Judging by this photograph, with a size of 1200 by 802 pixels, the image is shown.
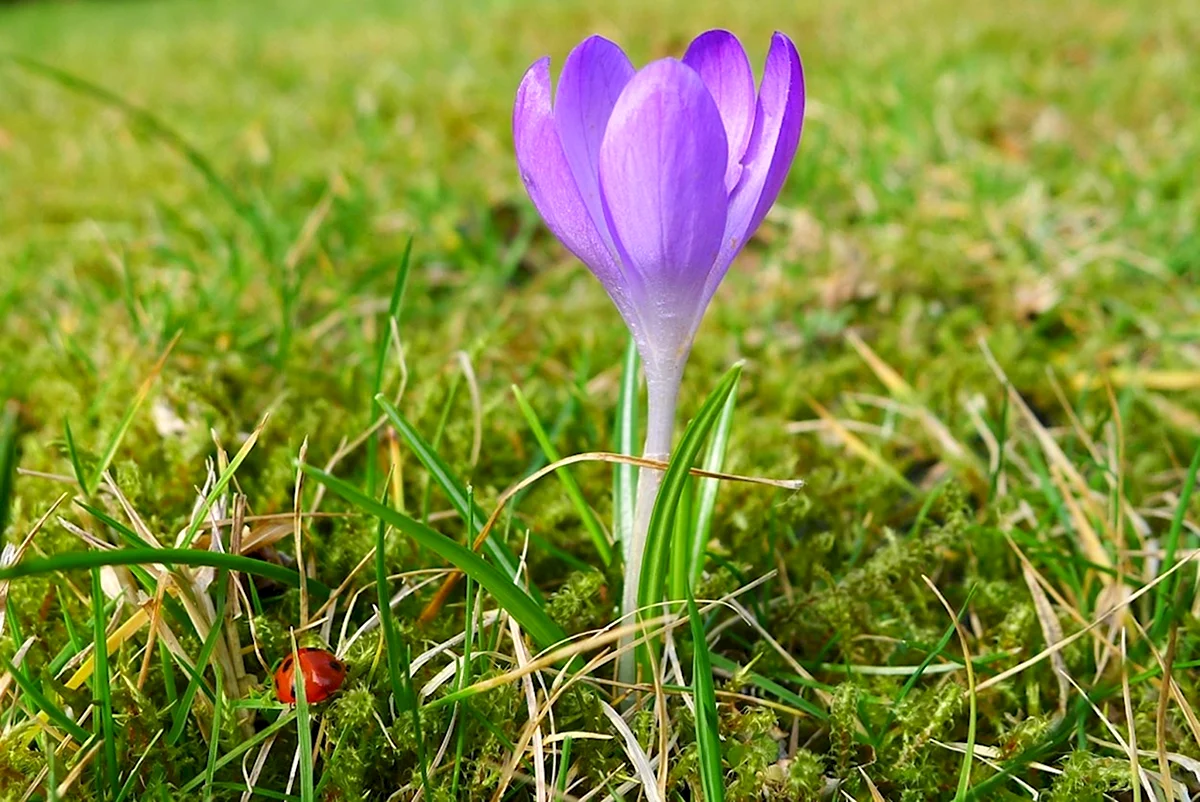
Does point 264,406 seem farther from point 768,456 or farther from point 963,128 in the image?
point 963,128

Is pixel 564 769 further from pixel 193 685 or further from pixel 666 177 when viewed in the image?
pixel 666 177

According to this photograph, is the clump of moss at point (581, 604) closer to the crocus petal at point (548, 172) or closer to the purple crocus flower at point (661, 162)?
the purple crocus flower at point (661, 162)

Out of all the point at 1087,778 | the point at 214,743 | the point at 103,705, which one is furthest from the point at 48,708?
the point at 1087,778

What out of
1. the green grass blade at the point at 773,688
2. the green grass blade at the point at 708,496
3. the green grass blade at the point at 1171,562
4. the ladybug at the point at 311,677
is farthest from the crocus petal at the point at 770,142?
the green grass blade at the point at 1171,562

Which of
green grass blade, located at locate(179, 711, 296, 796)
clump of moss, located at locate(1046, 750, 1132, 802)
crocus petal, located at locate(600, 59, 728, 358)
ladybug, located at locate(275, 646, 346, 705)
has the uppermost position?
crocus petal, located at locate(600, 59, 728, 358)

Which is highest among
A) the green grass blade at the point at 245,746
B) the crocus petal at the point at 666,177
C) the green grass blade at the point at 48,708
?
the crocus petal at the point at 666,177

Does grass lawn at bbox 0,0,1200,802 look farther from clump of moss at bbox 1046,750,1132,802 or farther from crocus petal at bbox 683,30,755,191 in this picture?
crocus petal at bbox 683,30,755,191

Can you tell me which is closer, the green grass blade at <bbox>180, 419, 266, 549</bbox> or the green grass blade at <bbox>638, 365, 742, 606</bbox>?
the green grass blade at <bbox>638, 365, 742, 606</bbox>

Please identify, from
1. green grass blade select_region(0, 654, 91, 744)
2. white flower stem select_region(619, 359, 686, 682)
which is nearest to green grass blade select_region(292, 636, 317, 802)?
green grass blade select_region(0, 654, 91, 744)
